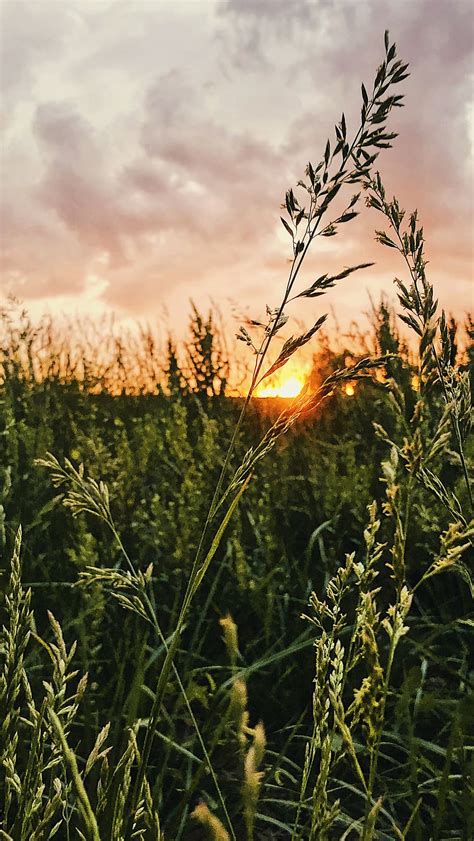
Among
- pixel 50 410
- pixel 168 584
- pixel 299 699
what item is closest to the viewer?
pixel 299 699

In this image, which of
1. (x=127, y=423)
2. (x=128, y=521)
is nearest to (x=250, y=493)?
(x=128, y=521)

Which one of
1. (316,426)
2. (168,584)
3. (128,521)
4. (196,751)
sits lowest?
(196,751)

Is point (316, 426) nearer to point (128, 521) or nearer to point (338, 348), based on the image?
point (338, 348)

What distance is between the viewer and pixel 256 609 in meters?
2.47

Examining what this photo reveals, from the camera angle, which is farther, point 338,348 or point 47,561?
point 338,348

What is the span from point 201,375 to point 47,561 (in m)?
2.69

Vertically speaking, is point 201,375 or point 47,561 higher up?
point 201,375

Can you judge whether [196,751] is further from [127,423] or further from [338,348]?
[338,348]

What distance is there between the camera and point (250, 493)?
130 inches

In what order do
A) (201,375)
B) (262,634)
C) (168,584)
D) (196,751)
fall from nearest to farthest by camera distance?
(196,751), (262,634), (168,584), (201,375)

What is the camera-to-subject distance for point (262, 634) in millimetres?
2600

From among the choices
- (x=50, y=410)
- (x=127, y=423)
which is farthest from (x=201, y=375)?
(x=50, y=410)

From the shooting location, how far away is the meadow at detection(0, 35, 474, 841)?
87 cm

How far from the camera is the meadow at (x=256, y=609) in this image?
2.85 feet
